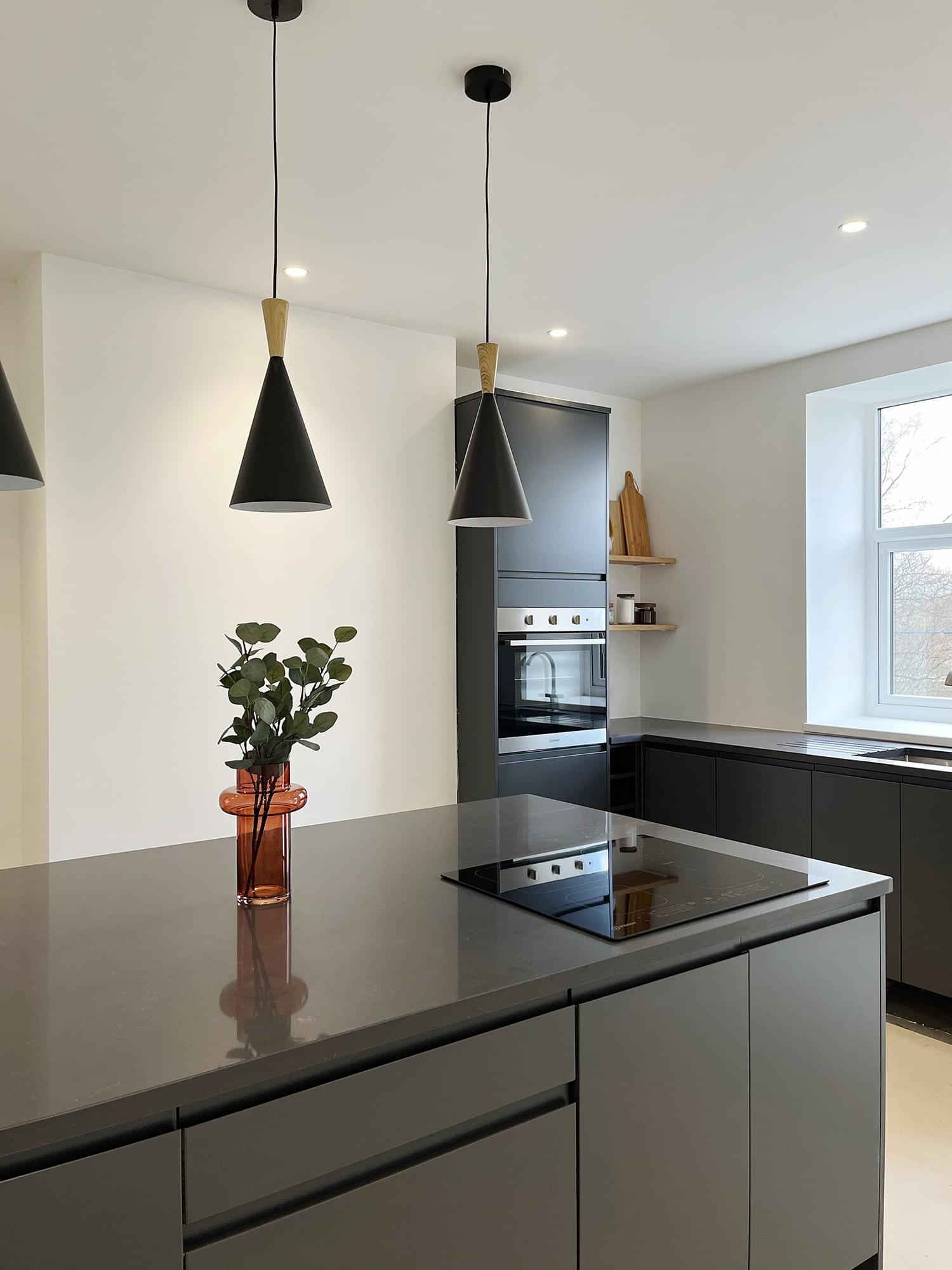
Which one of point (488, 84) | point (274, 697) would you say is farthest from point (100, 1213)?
point (488, 84)

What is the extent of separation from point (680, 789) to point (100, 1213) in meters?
3.47

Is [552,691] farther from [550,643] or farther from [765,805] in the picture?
[765,805]

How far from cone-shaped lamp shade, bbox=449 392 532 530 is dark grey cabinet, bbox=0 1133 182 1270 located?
4.28 feet

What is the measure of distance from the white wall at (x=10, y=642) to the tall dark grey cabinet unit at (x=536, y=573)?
1.74 meters

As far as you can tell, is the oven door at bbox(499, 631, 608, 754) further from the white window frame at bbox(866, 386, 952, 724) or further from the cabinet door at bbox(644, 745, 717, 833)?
the white window frame at bbox(866, 386, 952, 724)

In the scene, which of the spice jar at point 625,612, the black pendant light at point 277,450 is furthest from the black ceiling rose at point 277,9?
the spice jar at point 625,612

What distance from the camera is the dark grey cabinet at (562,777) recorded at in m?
3.89

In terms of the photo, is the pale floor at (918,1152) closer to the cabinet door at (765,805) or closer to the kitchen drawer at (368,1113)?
the cabinet door at (765,805)

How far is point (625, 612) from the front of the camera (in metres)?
4.83

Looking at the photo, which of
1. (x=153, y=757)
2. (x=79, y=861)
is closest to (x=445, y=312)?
(x=153, y=757)

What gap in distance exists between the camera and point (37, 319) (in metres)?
3.08

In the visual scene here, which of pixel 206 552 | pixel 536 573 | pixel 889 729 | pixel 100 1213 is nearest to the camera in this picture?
pixel 100 1213

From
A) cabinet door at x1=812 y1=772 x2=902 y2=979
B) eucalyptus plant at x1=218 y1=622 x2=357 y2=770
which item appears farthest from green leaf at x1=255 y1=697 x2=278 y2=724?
cabinet door at x1=812 y1=772 x2=902 y2=979

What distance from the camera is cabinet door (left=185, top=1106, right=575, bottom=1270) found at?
1.10 meters
